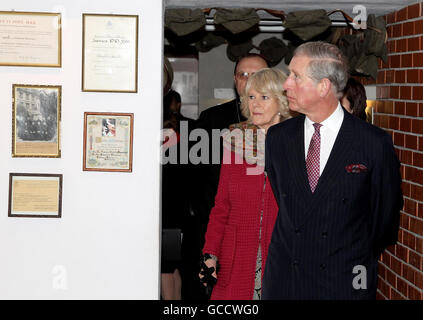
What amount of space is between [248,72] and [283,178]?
4.72 feet

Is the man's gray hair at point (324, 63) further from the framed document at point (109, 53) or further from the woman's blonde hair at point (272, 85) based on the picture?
the framed document at point (109, 53)

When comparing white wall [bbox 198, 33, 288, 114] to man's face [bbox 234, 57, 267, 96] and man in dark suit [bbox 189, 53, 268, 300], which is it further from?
man's face [bbox 234, 57, 267, 96]

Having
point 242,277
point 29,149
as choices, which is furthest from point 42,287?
point 242,277

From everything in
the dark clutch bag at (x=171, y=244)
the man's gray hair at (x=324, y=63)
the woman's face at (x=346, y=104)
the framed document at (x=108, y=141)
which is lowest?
the dark clutch bag at (x=171, y=244)

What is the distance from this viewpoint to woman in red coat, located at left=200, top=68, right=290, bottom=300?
3521 millimetres

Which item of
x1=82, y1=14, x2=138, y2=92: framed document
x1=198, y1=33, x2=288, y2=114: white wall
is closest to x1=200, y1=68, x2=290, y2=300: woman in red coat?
x1=82, y1=14, x2=138, y2=92: framed document

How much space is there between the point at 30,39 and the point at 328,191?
1.88 m

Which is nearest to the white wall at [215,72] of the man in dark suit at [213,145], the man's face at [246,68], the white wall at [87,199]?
the man in dark suit at [213,145]

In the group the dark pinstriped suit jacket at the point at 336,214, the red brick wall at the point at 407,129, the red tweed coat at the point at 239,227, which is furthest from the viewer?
the red brick wall at the point at 407,129

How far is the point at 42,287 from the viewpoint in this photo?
378 centimetres

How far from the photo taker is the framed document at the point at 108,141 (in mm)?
3697

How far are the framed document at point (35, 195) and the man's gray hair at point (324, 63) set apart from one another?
1.57 meters

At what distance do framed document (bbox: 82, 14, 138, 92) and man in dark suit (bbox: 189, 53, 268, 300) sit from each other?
99 cm
